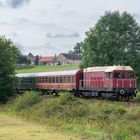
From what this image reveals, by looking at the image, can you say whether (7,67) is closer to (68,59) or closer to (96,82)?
(96,82)

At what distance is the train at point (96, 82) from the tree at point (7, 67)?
3870mm

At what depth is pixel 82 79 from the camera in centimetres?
4672

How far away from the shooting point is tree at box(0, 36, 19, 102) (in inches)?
1992

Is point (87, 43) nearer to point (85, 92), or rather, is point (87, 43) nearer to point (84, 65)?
point (84, 65)

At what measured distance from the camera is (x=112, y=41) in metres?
65.7

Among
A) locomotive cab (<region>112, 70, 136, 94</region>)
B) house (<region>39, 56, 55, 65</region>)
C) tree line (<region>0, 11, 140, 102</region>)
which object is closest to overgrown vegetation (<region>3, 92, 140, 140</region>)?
locomotive cab (<region>112, 70, 136, 94</region>)

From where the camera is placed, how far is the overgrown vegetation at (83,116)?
2308 cm

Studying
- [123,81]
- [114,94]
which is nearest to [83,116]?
[114,94]

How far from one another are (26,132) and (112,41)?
42.5 metres

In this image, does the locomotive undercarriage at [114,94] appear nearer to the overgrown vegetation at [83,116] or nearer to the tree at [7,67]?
the overgrown vegetation at [83,116]

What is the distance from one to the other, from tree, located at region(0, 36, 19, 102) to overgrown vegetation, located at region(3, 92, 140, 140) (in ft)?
34.4

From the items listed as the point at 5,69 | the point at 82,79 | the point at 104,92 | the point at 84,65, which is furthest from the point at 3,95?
the point at 84,65

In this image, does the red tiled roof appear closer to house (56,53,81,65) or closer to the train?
house (56,53,81,65)

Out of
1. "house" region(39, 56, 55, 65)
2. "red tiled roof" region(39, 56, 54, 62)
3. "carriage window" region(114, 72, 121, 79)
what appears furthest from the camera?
"red tiled roof" region(39, 56, 54, 62)
